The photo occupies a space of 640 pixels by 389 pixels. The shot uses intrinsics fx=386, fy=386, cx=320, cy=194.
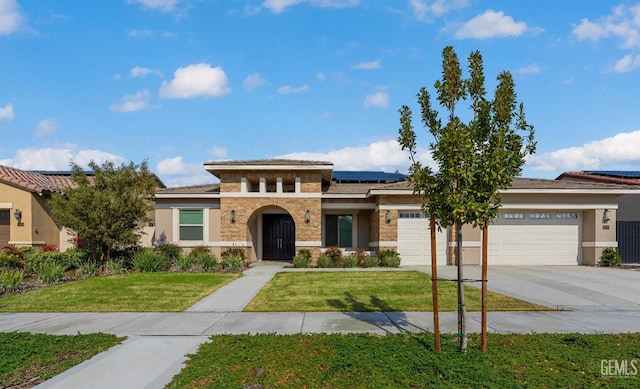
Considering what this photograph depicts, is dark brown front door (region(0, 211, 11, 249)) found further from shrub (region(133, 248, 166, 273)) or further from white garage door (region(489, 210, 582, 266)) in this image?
white garage door (region(489, 210, 582, 266))

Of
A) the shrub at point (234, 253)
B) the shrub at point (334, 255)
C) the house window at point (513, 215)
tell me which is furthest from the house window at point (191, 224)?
the house window at point (513, 215)

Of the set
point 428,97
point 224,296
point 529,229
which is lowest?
point 224,296

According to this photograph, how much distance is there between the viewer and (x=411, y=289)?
1078cm

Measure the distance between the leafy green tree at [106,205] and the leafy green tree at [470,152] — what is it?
41.4 feet

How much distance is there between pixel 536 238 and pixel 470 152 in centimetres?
1486

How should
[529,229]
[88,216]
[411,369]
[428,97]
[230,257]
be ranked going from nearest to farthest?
[411,369] < [428,97] < [88,216] < [230,257] < [529,229]

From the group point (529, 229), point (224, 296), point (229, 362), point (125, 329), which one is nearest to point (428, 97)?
point (229, 362)

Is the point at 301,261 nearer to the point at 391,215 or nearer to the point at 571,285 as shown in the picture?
the point at 391,215

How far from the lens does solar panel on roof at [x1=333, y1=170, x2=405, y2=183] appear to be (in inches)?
949

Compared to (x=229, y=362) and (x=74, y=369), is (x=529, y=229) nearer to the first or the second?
(x=229, y=362)

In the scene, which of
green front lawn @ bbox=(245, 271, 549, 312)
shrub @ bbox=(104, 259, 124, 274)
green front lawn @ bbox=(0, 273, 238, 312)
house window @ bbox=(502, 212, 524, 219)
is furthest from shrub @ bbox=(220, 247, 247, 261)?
house window @ bbox=(502, 212, 524, 219)

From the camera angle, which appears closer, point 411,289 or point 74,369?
point 74,369

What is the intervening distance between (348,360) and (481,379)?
5.42ft

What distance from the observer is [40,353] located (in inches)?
228
